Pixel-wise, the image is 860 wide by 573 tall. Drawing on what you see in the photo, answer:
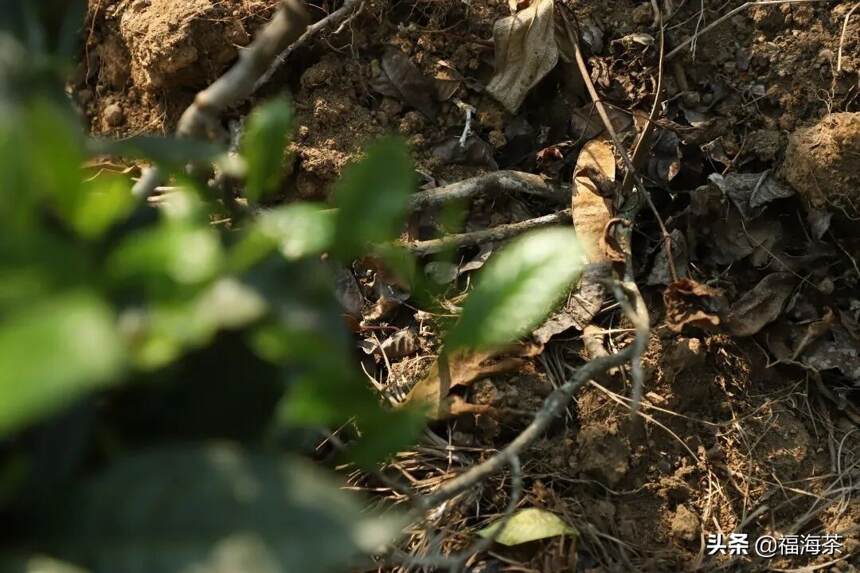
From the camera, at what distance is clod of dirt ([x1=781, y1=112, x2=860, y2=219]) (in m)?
1.55

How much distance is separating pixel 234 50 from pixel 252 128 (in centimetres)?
102

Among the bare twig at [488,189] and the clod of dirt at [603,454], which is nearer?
the clod of dirt at [603,454]

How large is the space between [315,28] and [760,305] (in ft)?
3.46

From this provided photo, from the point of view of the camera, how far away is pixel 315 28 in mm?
1650

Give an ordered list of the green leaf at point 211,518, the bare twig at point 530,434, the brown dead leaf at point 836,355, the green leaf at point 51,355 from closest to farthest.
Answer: the green leaf at point 51,355
the green leaf at point 211,518
the bare twig at point 530,434
the brown dead leaf at point 836,355

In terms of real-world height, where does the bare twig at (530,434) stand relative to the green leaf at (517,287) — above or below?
below

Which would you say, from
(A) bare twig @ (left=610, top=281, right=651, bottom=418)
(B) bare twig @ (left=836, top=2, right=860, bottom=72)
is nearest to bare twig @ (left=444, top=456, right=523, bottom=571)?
(A) bare twig @ (left=610, top=281, right=651, bottom=418)

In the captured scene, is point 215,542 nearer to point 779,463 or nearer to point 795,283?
point 779,463

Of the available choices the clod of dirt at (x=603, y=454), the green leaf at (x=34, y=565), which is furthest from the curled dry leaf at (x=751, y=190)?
the green leaf at (x=34, y=565)

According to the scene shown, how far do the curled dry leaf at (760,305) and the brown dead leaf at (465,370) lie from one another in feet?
1.31

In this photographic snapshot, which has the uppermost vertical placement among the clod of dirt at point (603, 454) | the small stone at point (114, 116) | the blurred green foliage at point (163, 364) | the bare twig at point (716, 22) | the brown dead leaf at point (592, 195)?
the blurred green foliage at point (163, 364)

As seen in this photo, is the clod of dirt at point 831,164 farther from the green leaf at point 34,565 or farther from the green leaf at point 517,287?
the green leaf at point 34,565

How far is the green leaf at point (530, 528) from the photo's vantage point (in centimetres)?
132

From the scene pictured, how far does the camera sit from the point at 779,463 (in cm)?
149
